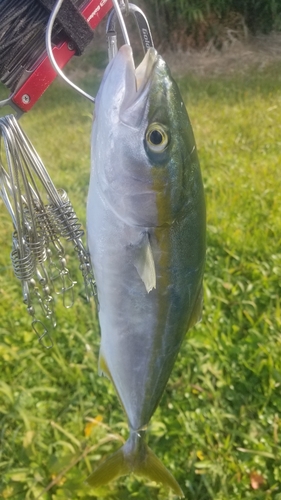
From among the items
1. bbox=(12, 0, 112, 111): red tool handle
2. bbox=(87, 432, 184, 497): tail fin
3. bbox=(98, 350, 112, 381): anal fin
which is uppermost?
bbox=(12, 0, 112, 111): red tool handle

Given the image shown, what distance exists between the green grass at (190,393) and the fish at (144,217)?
0.73m

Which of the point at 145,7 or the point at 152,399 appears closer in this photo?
the point at 152,399

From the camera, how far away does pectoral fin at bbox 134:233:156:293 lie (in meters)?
0.90

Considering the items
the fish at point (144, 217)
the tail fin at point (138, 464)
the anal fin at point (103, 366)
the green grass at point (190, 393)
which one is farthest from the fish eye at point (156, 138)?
the green grass at point (190, 393)

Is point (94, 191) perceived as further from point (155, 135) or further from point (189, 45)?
point (189, 45)

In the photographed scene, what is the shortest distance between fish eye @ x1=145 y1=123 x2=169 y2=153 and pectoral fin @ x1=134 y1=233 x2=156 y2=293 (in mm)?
185

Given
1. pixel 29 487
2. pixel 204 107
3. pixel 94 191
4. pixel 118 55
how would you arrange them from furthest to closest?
pixel 204 107, pixel 29 487, pixel 94 191, pixel 118 55

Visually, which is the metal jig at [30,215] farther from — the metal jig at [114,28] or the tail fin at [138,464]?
the tail fin at [138,464]

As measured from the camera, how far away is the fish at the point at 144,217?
838mm

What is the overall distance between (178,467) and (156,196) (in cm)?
120

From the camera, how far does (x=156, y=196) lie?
0.90 m

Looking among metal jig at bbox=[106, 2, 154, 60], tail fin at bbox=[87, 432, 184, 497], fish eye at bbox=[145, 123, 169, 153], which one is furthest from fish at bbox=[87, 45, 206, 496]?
tail fin at bbox=[87, 432, 184, 497]

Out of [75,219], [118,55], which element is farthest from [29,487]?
[118,55]

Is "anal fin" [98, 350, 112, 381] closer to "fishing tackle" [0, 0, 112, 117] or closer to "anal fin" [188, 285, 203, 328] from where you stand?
"anal fin" [188, 285, 203, 328]
